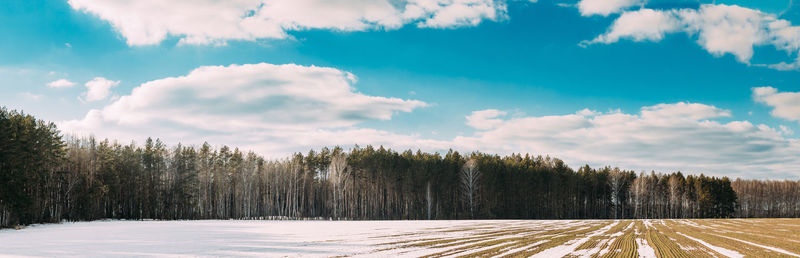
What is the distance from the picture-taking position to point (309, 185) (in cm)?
8812

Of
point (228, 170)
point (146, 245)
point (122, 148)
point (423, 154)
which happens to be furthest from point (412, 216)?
point (146, 245)

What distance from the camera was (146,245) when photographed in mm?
25578

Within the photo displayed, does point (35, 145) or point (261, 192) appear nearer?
point (35, 145)

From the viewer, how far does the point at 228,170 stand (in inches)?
3334

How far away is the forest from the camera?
63.0 metres

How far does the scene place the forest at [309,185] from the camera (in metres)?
63.0

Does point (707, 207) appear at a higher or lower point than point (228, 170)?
lower

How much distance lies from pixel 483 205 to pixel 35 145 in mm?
67742

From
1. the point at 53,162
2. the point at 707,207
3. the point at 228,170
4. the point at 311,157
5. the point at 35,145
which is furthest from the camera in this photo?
the point at 707,207

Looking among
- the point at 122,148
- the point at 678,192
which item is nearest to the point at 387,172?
the point at 122,148

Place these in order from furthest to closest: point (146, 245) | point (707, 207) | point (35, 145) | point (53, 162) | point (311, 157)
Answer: point (707, 207), point (311, 157), point (53, 162), point (35, 145), point (146, 245)

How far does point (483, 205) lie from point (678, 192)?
5495 cm

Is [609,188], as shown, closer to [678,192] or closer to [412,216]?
[678,192]

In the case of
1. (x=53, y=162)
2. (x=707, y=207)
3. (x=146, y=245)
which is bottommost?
(x=707, y=207)
